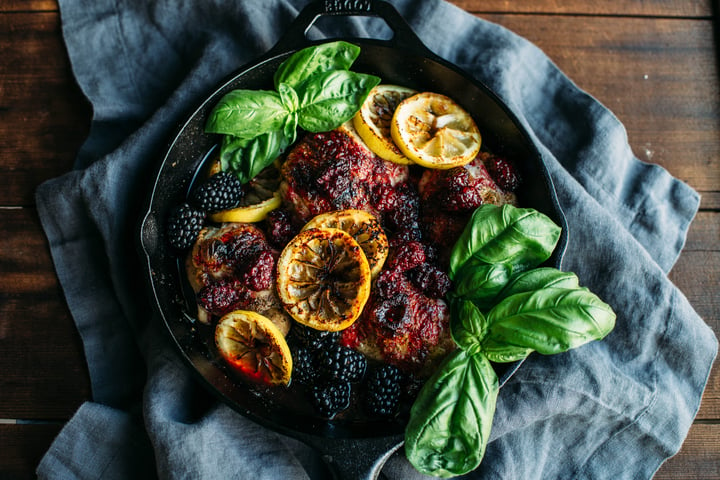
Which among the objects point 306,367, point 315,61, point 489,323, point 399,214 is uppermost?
point 315,61

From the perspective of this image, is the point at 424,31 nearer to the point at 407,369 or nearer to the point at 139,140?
the point at 139,140

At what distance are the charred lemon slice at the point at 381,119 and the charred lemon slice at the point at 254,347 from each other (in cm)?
95

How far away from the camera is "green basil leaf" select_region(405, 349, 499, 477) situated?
2377 mm

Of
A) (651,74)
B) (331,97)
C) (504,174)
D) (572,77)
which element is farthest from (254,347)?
(651,74)

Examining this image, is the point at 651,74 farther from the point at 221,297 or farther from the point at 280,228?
the point at 221,297

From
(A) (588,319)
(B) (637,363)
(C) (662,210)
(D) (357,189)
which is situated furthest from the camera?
(C) (662,210)

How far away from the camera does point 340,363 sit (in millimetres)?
2621

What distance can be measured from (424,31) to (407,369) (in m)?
1.86

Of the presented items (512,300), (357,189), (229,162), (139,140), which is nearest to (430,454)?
(512,300)

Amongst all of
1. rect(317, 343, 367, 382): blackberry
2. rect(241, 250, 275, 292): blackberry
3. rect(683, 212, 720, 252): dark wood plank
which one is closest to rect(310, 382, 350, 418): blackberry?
rect(317, 343, 367, 382): blackberry

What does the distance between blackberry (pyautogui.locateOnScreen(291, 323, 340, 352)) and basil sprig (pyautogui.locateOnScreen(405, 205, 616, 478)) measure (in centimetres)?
47

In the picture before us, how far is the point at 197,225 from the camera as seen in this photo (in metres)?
2.85

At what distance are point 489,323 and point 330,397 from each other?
0.75 meters

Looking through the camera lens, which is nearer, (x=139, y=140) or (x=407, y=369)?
(x=407, y=369)
